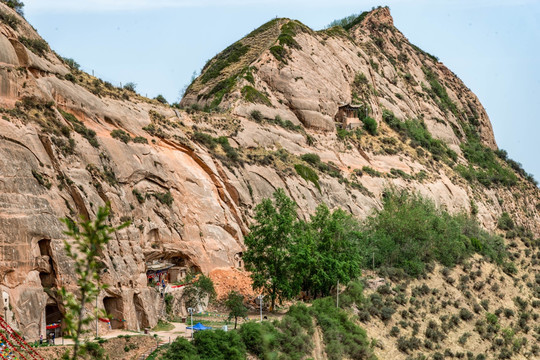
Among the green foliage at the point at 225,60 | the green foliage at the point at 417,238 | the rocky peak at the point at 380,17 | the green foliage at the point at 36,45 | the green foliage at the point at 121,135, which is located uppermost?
the rocky peak at the point at 380,17

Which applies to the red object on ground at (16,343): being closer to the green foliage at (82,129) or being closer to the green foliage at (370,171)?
the green foliage at (82,129)

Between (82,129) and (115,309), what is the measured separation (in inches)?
487

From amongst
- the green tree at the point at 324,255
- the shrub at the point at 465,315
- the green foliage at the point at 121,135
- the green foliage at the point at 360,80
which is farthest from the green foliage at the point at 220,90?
the shrub at the point at 465,315

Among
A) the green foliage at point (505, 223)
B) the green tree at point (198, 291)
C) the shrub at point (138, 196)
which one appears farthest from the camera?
the green foliage at point (505, 223)

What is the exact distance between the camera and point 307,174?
65.0 metres

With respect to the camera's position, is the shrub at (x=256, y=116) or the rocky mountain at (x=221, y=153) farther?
the shrub at (x=256, y=116)

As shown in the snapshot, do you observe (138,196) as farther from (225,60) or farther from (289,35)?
(225,60)

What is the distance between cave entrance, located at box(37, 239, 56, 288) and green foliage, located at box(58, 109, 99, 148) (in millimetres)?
10017

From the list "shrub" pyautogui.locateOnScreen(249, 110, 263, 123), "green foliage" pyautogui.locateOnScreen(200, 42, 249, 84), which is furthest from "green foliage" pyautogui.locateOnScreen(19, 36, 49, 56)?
"green foliage" pyautogui.locateOnScreen(200, 42, 249, 84)

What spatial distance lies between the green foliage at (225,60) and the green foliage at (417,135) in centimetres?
2107

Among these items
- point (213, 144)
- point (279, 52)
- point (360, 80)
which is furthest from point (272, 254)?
point (360, 80)

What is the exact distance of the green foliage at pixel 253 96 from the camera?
74.2 m

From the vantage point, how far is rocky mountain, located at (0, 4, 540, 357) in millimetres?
35469

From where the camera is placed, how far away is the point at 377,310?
50.0 m
